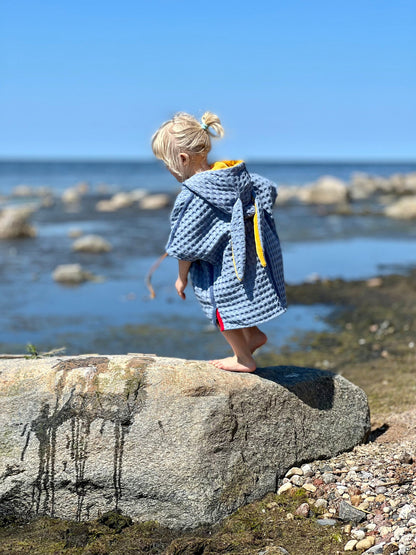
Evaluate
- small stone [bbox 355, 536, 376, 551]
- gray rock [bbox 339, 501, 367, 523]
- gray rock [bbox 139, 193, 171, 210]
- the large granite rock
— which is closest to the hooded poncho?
the large granite rock

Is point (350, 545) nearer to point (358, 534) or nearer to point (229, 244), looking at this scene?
point (358, 534)

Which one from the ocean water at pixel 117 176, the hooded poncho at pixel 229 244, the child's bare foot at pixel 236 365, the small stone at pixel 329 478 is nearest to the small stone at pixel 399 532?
the small stone at pixel 329 478

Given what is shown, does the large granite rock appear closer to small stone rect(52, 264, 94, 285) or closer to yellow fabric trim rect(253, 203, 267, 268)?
yellow fabric trim rect(253, 203, 267, 268)

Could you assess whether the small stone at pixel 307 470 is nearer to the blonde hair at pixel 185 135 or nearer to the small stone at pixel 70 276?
→ the blonde hair at pixel 185 135

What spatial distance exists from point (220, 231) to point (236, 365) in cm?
100

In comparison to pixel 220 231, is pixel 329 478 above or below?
below

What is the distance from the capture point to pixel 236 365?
4.92 meters

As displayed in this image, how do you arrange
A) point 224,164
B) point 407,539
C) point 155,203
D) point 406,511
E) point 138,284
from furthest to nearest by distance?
1. point 155,203
2. point 138,284
3. point 224,164
4. point 406,511
5. point 407,539

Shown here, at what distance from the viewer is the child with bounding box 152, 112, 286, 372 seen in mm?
4703

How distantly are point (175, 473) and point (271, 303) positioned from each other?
1.36 meters

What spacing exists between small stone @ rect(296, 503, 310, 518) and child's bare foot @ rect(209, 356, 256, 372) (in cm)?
103

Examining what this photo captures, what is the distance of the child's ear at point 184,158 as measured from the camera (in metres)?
4.79

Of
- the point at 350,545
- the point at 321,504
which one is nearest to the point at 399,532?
the point at 350,545

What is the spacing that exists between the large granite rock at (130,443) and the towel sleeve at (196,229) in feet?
2.76
